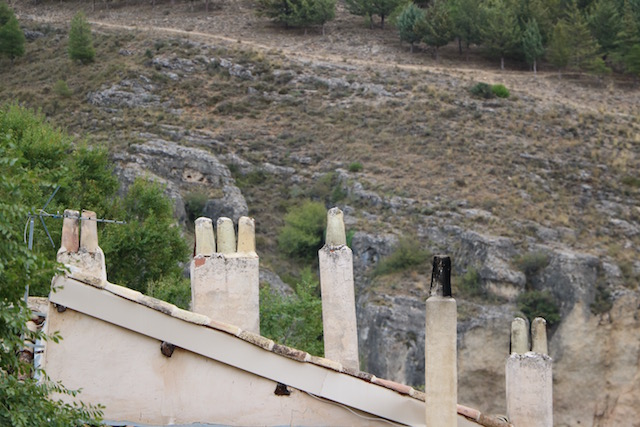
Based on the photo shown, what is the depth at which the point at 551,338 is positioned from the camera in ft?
179

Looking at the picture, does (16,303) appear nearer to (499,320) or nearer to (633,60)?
(499,320)

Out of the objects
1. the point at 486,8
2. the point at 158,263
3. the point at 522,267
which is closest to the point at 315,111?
the point at 486,8

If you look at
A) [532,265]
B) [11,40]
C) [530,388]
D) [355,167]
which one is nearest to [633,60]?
[355,167]

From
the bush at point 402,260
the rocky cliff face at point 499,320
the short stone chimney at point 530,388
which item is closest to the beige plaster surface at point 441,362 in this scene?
the short stone chimney at point 530,388

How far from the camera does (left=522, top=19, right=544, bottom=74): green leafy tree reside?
8231cm

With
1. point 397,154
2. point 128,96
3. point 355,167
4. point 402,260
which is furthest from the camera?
point 128,96

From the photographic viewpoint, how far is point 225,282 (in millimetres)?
17453

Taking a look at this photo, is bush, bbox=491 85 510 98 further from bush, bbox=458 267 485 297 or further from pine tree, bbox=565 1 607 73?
bush, bbox=458 267 485 297

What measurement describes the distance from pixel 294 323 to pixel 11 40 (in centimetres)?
5206

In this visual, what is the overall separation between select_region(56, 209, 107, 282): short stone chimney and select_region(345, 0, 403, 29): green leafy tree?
247 feet

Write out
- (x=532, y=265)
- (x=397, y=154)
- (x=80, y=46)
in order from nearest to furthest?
(x=532, y=265)
(x=397, y=154)
(x=80, y=46)

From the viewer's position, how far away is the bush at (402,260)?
57.3 m

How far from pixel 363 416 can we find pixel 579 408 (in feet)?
125

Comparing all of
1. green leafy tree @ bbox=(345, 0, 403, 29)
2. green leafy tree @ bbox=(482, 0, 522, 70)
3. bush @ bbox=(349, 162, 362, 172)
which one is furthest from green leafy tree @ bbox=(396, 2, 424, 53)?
bush @ bbox=(349, 162, 362, 172)
